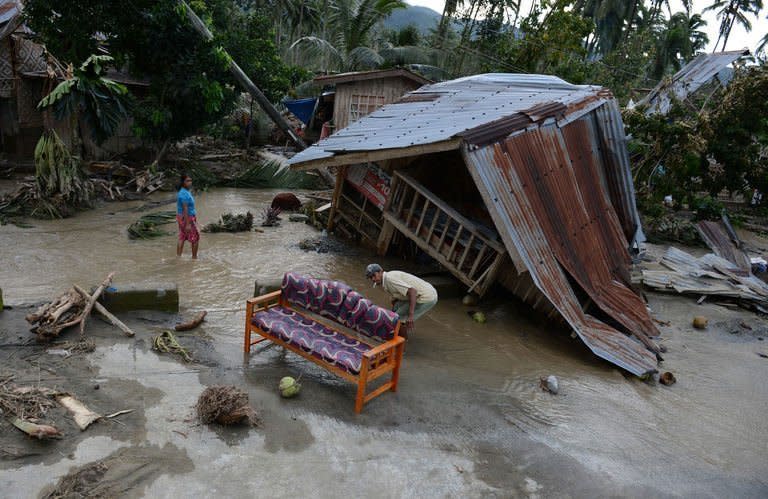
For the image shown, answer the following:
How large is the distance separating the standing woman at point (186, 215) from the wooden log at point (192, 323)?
2.91 metres

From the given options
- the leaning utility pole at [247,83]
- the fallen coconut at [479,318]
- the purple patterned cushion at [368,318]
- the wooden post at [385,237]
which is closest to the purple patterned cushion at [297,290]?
the purple patterned cushion at [368,318]

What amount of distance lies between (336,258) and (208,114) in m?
8.69

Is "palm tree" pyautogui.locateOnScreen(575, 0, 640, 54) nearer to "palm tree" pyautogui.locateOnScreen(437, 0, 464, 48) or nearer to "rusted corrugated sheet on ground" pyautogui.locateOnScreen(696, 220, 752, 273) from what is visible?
"palm tree" pyautogui.locateOnScreen(437, 0, 464, 48)

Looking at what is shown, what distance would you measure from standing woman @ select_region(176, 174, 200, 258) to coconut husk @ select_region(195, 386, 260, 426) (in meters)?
5.24

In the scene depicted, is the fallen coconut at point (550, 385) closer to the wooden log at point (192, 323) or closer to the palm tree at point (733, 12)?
the wooden log at point (192, 323)

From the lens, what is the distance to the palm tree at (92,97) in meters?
11.8

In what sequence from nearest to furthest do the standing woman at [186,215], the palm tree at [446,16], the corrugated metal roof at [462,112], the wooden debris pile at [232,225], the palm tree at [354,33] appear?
1. the corrugated metal roof at [462,112]
2. the standing woman at [186,215]
3. the wooden debris pile at [232,225]
4. the palm tree at [354,33]
5. the palm tree at [446,16]

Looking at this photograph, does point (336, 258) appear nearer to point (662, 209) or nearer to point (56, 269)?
point (56, 269)

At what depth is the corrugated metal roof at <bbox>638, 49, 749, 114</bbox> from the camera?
17750 millimetres

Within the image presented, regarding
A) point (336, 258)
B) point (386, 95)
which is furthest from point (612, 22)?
point (336, 258)

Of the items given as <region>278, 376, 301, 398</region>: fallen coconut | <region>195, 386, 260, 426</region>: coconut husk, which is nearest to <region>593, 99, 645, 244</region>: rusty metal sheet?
<region>278, 376, 301, 398</region>: fallen coconut

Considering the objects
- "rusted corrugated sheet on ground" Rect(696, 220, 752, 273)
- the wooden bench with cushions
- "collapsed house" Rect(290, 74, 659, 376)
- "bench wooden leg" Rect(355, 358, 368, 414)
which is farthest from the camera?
"rusted corrugated sheet on ground" Rect(696, 220, 752, 273)

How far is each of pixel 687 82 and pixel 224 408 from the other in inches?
758

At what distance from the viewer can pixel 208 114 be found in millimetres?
Result: 17094
